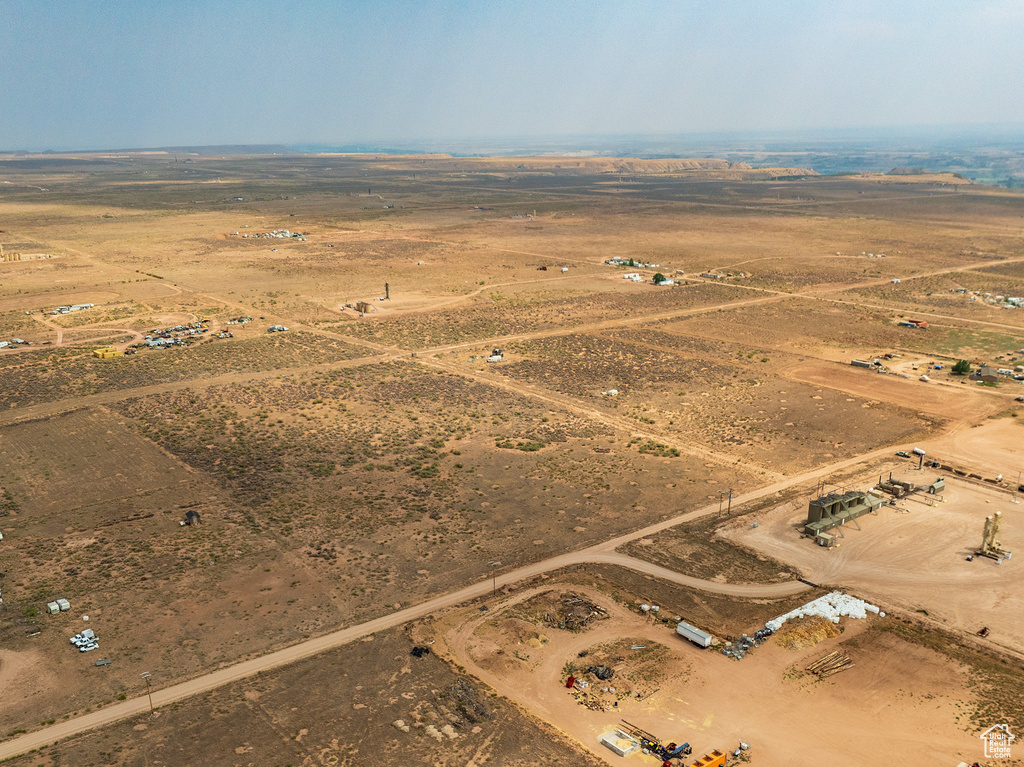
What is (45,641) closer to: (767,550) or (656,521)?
(656,521)

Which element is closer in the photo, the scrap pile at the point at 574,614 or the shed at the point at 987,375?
the scrap pile at the point at 574,614

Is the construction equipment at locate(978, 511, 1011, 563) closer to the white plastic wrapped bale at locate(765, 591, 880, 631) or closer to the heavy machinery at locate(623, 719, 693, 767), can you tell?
the white plastic wrapped bale at locate(765, 591, 880, 631)

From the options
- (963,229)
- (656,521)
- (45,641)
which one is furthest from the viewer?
(963,229)

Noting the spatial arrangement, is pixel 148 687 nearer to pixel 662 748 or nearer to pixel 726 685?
pixel 662 748

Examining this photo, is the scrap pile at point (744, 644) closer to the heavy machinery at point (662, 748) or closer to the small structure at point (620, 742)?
the heavy machinery at point (662, 748)

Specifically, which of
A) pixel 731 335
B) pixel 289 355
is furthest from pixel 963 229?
pixel 289 355

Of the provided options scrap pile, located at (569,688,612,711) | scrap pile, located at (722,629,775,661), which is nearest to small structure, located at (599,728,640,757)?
scrap pile, located at (569,688,612,711)

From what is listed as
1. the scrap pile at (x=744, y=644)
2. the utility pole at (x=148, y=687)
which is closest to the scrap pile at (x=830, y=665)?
the scrap pile at (x=744, y=644)
